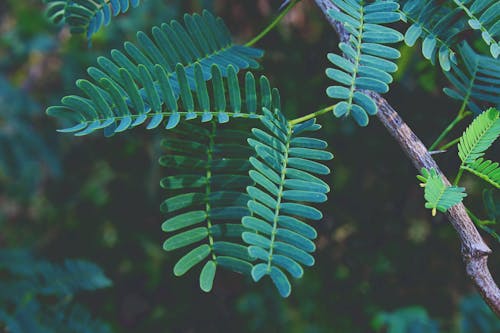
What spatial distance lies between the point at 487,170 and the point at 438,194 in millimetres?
111

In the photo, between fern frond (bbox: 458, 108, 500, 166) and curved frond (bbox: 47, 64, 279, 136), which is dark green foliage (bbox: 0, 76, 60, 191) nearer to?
curved frond (bbox: 47, 64, 279, 136)

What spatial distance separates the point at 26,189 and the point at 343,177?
1.37 metres

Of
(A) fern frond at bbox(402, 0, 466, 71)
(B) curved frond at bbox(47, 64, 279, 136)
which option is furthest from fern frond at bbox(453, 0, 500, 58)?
(B) curved frond at bbox(47, 64, 279, 136)

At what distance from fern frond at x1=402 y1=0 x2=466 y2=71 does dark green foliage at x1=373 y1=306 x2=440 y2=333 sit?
2.36 ft

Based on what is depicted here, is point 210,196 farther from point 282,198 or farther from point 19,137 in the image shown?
point 19,137

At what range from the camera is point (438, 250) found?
1271mm

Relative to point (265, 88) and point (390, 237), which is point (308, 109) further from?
point (265, 88)

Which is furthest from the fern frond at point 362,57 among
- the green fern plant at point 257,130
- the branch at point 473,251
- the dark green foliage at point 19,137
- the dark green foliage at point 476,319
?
the dark green foliage at point 19,137

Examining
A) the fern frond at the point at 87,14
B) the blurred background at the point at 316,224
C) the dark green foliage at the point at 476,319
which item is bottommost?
the dark green foliage at the point at 476,319

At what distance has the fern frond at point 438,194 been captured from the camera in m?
0.55

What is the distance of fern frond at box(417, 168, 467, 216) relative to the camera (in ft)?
1.81

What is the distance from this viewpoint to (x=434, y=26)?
26.7 inches

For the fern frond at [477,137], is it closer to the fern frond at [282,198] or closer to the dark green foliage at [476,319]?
the fern frond at [282,198]

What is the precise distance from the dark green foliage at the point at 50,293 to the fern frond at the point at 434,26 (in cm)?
85
